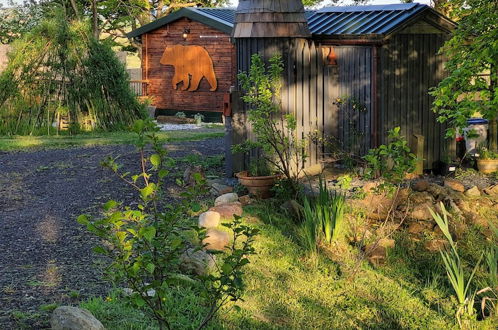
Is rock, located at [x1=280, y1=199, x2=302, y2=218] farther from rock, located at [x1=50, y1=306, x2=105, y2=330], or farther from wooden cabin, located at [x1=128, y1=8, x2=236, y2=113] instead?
wooden cabin, located at [x1=128, y1=8, x2=236, y2=113]

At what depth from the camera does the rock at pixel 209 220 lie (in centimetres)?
867

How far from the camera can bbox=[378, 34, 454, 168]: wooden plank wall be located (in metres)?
11.6

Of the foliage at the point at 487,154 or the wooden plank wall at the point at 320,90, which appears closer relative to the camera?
the wooden plank wall at the point at 320,90

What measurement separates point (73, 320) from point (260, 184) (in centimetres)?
530

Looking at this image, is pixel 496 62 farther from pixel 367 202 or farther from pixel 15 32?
pixel 15 32

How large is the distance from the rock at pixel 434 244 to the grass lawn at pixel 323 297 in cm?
11

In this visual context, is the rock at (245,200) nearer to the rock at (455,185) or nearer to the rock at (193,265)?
the rock at (455,185)

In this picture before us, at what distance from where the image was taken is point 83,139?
59.0 feet

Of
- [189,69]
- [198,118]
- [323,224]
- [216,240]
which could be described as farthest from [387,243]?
[189,69]

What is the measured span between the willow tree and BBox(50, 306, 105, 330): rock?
14338 millimetres

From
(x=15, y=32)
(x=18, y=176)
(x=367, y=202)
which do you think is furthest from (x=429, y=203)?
(x=15, y=32)

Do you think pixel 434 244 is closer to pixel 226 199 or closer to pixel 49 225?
pixel 226 199

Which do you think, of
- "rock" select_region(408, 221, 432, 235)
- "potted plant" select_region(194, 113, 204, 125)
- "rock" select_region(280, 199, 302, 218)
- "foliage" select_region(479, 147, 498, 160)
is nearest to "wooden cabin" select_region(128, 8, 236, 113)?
"potted plant" select_region(194, 113, 204, 125)

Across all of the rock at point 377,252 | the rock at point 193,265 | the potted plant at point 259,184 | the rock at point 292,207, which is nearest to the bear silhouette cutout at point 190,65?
the potted plant at point 259,184
